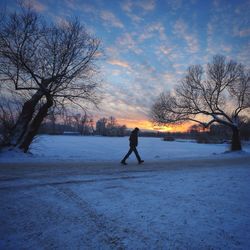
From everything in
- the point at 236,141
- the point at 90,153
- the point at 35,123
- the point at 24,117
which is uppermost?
the point at 24,117

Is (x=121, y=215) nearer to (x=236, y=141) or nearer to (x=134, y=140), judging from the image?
(x=134, y=140)

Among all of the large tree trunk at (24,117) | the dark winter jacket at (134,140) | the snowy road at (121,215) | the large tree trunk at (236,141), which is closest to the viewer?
the snowy road at (121,215)

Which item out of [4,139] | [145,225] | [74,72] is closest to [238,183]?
[145,225]

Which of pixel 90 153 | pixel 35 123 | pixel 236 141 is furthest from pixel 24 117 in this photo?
pixel 236 141

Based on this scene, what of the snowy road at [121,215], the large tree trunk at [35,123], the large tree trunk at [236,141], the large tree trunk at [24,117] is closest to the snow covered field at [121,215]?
the snowy road at [121,215]

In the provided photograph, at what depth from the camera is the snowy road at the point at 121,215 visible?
121 inches

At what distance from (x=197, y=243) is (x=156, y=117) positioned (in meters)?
21.8

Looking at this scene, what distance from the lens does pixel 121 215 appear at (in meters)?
4.00

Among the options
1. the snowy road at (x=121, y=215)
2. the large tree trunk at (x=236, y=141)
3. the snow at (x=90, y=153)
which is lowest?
the snow at (x=90, y=153)

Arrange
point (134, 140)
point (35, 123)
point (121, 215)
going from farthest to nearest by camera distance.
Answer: point (35, 123)
point (134, 140)
point (121, 215)

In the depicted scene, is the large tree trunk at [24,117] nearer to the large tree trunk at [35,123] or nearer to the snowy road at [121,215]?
the large tree trunk at [35,123]

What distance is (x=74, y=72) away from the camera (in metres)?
14.4

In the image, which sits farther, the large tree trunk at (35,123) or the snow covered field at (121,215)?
the large tree trunk at (35,123)

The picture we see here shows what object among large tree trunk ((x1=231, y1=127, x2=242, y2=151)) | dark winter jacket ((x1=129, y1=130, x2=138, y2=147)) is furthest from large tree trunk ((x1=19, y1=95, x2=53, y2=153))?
large tree trunk ((x1=231, y1=127, x2=242, y2=151))
